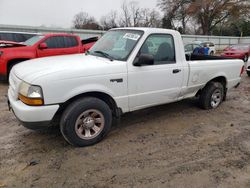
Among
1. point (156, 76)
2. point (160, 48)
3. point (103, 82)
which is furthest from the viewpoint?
point (160, 48)

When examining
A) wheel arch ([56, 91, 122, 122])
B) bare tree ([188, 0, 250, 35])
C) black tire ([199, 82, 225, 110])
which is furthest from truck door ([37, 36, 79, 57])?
bare tree ([188, 0, 250, 35])

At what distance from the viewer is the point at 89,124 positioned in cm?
374

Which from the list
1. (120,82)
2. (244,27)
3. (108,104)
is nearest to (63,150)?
(108,104)

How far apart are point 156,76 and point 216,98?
2.32m

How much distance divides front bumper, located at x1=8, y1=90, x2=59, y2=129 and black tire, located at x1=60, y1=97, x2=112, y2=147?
216mm

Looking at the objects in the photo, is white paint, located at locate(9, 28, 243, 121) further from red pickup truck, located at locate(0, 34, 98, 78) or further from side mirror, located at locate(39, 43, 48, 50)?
side mirror, located at locate(39, 43, 48, 50)

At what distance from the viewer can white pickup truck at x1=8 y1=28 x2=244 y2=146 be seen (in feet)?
10.8

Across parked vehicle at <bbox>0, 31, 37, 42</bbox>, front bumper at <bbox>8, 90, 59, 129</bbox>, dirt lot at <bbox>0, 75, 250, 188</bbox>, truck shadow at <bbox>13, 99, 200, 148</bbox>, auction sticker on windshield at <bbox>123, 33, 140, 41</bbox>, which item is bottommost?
dirt lot at <bbox>0, 75, 250, 188</bbox>

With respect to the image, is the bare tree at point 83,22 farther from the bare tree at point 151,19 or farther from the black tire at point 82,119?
the black tire at point 82,119

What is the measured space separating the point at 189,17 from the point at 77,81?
4980 cm

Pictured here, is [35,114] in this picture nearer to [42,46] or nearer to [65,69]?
[65,69]

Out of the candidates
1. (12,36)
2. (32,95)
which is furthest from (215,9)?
(32,95)

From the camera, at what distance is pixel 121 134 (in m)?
4.28

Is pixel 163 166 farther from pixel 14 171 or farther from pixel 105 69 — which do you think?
pixel 14 171
